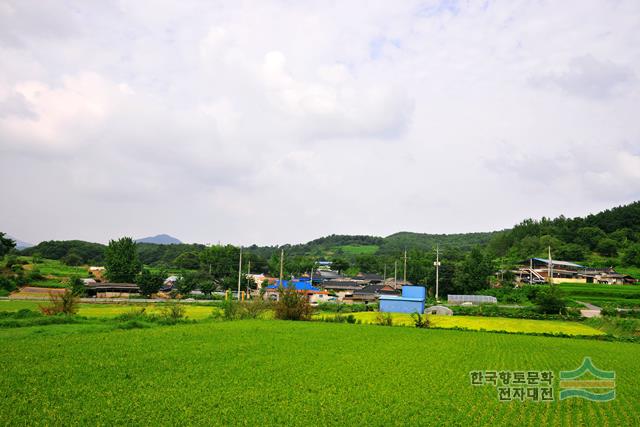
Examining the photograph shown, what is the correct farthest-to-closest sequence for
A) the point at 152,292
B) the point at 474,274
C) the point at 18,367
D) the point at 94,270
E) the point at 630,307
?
the point at 94,270
the point at 474,274
the point at 152,292
the point at 630,307
the point at 18,367

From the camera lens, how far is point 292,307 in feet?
120

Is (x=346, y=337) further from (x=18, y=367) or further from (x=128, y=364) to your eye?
(x=18, y=367)

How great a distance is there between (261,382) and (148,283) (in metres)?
53.7

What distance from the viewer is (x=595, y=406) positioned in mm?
12031

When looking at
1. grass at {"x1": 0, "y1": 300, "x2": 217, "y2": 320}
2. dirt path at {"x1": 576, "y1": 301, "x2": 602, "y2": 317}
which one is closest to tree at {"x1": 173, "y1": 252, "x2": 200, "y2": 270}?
grass at {"x1": 0, "y1": 300, "x2": 217, "y2": 320}

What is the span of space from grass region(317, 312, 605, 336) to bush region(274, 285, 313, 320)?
5.96 m

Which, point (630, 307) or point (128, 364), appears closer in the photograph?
point (128, 364)

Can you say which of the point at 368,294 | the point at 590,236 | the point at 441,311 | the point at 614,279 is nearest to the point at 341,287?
the point at 368,294

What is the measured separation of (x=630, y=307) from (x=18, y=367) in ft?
186

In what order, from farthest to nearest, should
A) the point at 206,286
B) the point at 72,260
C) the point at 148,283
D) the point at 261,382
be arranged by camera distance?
the point at 72,260
the point at 206,286
the point at 148,283
the point at 261,382

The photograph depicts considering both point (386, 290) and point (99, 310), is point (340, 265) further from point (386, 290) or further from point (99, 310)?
point (99, 310)

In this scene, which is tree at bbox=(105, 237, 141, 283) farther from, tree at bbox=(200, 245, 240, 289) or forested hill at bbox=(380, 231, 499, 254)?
forested hill at bbox=(380, 231, 499, 254)

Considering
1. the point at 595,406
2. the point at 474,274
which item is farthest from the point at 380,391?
the point at 474,274

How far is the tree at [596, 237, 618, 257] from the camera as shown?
86688 mm
